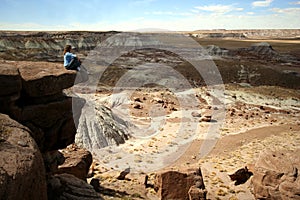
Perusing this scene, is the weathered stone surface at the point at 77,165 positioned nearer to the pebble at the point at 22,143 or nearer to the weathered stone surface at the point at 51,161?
the weathered stone surface at the point at 51,161

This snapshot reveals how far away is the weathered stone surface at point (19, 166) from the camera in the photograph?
4.14 meters

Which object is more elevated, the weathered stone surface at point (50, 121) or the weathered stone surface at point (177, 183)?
the weathered stone surface at point (50, 121)

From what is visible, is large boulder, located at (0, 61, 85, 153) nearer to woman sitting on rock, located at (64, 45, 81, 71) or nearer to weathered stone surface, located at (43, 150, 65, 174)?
woman sitting on rock, located at (64, 45, 81, 71)

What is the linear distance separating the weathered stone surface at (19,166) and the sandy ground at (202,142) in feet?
14.8

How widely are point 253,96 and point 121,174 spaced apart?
2020cm

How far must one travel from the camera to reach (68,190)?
270 inches

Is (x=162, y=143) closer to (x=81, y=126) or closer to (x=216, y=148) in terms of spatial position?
A: (x=216, y=148)

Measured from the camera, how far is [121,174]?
11672 mm

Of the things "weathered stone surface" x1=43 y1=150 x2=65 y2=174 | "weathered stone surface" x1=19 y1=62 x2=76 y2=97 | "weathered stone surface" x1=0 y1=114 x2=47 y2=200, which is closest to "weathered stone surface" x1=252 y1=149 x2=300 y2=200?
"weathered stone surface" x1=43 y1=150 x2=65 y2=174

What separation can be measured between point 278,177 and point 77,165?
659cm

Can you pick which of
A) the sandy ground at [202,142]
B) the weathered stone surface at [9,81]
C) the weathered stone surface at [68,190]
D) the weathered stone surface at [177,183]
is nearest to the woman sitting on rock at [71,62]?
the weathered stone surface at [9,81]

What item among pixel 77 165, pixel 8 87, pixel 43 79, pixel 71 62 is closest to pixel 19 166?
pixel 8 87

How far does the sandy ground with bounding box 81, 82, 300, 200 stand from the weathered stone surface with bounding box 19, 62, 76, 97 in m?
3.91

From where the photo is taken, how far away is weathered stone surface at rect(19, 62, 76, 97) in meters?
6.95
